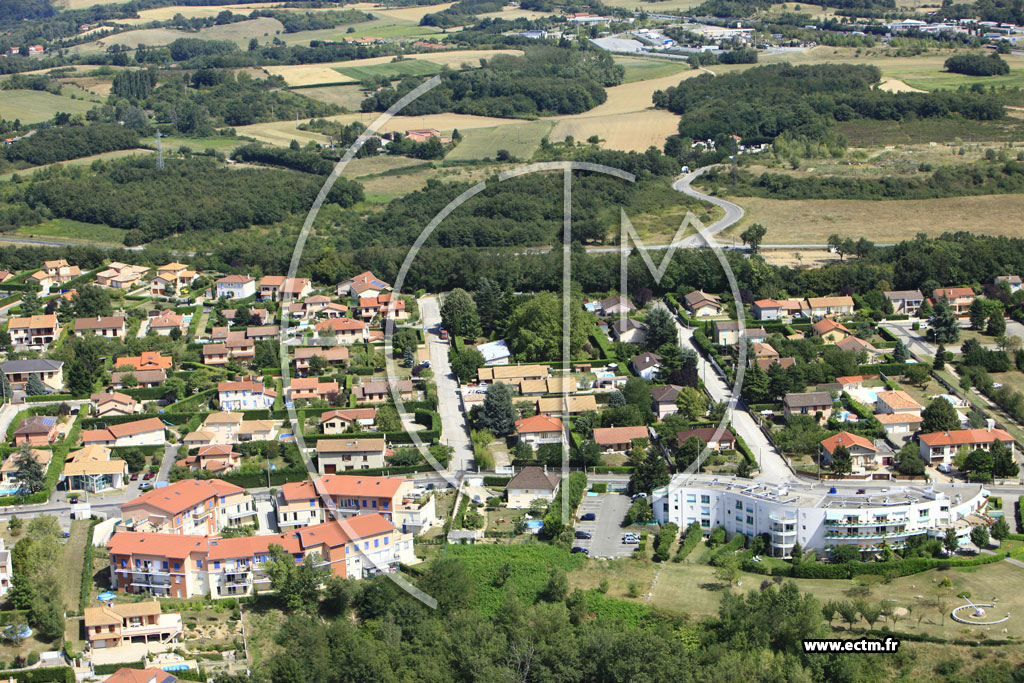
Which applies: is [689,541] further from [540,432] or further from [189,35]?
[189,35]

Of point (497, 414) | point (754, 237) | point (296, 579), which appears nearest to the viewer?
point (296, 579)

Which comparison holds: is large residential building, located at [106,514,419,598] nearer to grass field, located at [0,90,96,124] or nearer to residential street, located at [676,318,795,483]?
residential street, located at [676,318,795,483]

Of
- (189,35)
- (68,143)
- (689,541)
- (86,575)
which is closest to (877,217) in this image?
(689,541)

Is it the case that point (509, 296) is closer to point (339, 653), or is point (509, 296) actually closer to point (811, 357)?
point (811, 357)

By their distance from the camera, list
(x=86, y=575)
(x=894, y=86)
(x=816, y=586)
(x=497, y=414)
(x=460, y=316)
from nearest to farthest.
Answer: (x=816, y=586) → (x=86, y=575) → (x=497, y=414) → (x=460, y=316) → (x=894, y=86)

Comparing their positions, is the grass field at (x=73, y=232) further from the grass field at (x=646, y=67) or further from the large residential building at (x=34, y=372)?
the grass field at (x=646, y=67)
